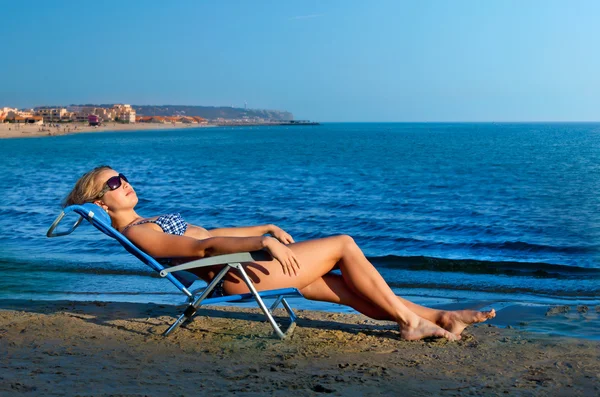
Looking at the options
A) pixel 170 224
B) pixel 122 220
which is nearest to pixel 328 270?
pixel 170 224

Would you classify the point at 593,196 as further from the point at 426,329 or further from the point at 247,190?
the point at 426,329

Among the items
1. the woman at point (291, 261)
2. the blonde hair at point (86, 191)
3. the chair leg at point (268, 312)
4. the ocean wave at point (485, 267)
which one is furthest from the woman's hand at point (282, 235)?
the ocean wave at point (485, 267)

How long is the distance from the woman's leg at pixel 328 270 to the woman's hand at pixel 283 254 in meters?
0.16

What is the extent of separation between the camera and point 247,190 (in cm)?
2255

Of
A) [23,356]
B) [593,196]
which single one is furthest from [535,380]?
[593,196]

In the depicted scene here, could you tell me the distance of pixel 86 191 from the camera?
4520 mm

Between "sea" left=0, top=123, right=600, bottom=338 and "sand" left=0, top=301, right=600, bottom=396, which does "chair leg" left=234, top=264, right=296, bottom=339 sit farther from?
"sea" left=0, top=123, right=600, bottom=338

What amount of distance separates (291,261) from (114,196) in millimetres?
1298

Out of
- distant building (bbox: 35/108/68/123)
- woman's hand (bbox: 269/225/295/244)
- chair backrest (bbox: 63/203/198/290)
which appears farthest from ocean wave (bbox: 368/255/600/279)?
distant building (bbox: 35/108/68/123)

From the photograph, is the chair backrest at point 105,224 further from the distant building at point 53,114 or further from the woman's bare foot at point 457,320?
the distant building at point 53,114

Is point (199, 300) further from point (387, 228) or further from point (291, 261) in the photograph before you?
point (387, 228)

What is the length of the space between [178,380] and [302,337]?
3.82 feet

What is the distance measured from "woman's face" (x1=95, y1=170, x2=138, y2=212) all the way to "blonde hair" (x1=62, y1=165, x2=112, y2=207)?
0.11 feet

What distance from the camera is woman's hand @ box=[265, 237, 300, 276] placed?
4.05 m
